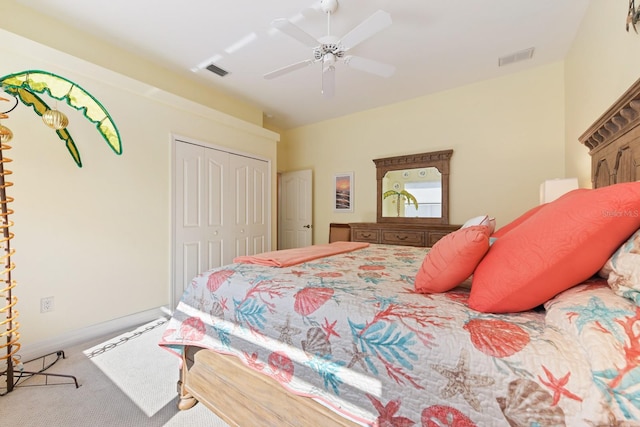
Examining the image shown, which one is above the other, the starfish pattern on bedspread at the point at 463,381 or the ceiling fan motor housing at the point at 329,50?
the ceiling fan motor housing at the point at 329,50

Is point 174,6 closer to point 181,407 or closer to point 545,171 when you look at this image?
point 181,407

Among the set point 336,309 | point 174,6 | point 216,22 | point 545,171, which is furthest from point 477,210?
point 174,6

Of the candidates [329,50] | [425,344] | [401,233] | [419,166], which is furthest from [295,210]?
[425,344]

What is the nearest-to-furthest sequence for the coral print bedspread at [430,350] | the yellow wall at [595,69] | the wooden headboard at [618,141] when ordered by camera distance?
the coral print bedspread at [430,350]
the wooden headboard at [618,141]
the yellow wall at [595,69]

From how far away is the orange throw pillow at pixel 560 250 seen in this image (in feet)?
2.40

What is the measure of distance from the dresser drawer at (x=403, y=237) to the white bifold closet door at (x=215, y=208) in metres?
1.92

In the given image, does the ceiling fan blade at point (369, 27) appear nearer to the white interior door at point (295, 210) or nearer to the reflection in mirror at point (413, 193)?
the reflection in mirror at point (413, 193)

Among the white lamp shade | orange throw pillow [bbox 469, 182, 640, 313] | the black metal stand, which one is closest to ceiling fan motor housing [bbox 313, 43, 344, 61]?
orange throw pillow [bbox 469, 182, 640, 313]

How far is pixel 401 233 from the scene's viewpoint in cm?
360

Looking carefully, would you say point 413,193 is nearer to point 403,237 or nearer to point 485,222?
point 403,237

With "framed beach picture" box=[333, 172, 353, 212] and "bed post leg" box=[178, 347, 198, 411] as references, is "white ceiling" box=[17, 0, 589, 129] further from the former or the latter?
"bed post leg" box=[178, 347, 198, 411]

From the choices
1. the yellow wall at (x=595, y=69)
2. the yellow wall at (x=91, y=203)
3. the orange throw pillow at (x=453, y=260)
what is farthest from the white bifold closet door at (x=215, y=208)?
the yellow wall at (x=595, y=69)

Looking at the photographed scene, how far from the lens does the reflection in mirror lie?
370 cm

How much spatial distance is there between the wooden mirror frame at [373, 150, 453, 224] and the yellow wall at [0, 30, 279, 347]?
2.73 metres
